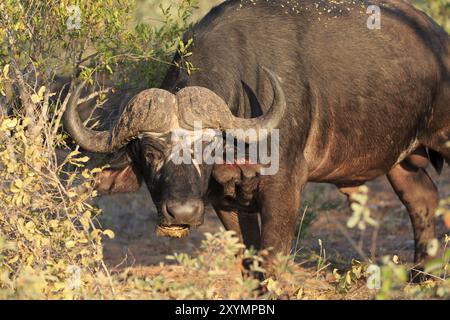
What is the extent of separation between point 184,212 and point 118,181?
1.02m

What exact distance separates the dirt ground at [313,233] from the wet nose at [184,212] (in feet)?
4.73

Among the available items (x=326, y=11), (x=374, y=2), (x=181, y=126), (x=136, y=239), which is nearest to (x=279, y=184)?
(x=181, y=126)

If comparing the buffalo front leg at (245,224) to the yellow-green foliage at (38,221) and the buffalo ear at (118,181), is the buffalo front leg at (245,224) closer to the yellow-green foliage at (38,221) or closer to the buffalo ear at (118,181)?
the buffalo ear at (118,181)

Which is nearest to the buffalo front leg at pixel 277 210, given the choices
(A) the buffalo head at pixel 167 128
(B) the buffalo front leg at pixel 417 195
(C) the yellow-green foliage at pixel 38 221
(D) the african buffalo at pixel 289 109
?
(D) the african buffalo at pixel 289 109

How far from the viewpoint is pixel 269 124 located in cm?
583

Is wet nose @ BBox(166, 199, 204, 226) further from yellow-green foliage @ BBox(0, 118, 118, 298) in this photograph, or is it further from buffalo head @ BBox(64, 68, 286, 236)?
yellow-green foliage @ BBox(0, 118, 118, 298)

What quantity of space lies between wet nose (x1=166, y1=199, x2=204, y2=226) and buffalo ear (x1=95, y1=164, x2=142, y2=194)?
0.86m

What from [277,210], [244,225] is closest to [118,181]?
[244,225]

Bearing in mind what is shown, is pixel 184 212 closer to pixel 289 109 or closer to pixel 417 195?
pixel 289 109

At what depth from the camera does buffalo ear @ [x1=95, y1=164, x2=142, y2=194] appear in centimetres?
636

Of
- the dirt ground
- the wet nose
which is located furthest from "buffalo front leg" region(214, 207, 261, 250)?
the wet nose

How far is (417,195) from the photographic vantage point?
7.51 metres

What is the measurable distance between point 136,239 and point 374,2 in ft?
10.1
